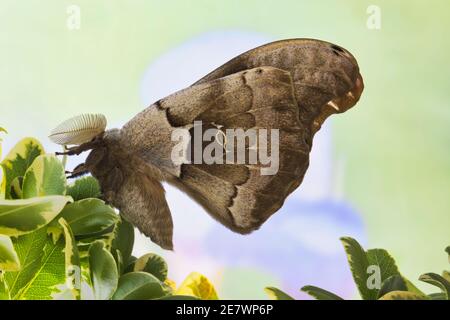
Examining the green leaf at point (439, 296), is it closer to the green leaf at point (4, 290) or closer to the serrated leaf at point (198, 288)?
the serrated leaf at point (198, 288)

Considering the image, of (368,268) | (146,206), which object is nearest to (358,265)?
(368,268)

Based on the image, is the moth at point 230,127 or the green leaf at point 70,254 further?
the moth at point 230,127

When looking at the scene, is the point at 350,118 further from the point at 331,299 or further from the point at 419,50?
the point at 331,299

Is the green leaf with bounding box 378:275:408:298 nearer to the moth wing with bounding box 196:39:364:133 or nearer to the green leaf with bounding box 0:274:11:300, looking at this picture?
the moth wing with bounding box 196:39:364:133

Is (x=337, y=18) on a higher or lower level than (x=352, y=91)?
higher

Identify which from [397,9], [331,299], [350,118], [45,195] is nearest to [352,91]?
[350,118]

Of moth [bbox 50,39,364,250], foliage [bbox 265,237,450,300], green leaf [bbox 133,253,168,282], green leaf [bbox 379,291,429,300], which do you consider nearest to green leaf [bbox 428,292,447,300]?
foliage [bbox 265,237,450,300]

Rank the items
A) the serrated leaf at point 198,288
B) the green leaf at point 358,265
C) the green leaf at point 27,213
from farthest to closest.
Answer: the serrated leaf at point 198,288 < the green leaf at point 358,265 < the green leaf at point 27,213

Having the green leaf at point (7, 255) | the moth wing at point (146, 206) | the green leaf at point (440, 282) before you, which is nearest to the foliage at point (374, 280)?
the green leaf at point (440, 282)
